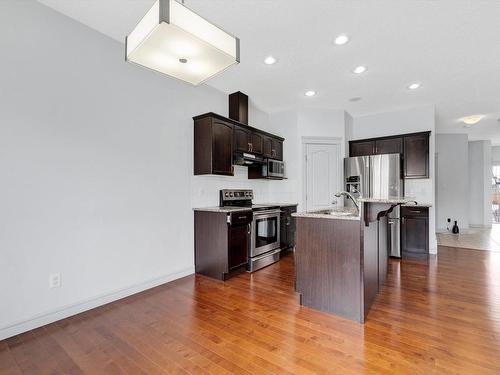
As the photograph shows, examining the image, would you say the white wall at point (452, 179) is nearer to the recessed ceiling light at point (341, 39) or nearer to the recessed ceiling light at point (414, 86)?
the recessed ceiling light at point (414, 86)

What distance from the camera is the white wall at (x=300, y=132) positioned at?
5.01 metres

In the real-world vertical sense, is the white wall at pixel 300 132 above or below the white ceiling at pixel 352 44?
below

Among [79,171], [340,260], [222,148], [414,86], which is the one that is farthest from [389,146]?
[79,171]

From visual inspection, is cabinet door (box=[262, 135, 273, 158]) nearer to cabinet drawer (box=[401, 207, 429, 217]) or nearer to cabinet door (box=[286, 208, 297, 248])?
cabinet door (box=[286, 208, 297, 248])

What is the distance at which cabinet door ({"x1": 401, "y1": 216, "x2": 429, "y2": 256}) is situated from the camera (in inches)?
171

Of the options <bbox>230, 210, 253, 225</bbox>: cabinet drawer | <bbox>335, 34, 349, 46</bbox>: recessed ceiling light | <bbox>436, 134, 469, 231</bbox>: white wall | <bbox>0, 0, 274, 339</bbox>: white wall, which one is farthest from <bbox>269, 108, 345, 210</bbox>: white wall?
<bbox>436, 134, 469, 231</bbox>: white wall

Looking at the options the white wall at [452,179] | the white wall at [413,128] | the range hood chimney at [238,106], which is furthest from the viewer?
the white wall at [452,179]

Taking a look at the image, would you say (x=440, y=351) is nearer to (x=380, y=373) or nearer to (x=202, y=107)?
(x=380, y=373)

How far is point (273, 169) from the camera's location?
4.65 meters

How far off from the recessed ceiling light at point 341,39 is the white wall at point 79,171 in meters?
2.10

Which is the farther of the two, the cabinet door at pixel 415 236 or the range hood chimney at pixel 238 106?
the cabinet door at pixel 415 236

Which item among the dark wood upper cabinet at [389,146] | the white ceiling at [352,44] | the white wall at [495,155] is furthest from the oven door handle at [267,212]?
the white wall at [495,155]

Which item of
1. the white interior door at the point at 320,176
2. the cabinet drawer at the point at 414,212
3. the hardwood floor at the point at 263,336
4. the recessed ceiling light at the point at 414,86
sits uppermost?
the recessed ceiling light at the point at 414,86

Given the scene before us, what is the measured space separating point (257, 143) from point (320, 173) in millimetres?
1524
